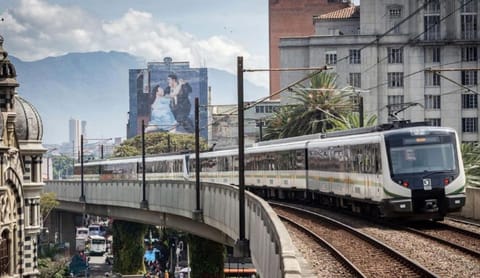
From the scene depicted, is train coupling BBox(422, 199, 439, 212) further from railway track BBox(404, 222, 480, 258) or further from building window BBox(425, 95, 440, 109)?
building window BBox(425, 95, 440, 109)

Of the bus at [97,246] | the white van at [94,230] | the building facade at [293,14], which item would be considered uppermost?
the building facade at [293,14]

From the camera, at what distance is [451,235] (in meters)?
28.8

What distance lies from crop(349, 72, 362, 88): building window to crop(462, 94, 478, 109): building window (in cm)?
958

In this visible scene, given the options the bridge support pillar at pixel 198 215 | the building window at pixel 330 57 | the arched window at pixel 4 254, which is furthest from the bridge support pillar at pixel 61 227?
the bridge support pillar at pixel 198 215

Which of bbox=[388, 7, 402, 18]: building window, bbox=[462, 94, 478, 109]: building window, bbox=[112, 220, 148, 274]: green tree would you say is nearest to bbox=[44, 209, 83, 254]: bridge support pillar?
bbox=[112, 220, 148, 274]: green tree

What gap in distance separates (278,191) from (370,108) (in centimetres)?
4971

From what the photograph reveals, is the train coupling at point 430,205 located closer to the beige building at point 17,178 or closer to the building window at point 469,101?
the beige building at point 17,178

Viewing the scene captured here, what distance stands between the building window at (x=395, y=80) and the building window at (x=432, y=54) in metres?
2.92

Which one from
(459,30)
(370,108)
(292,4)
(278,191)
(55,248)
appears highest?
(292,4)

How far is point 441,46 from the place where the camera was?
325 feet

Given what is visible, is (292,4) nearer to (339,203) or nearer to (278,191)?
(278,191)

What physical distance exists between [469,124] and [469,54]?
636cm

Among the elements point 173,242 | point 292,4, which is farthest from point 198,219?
point 292,4

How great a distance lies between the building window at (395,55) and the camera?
99.8m
